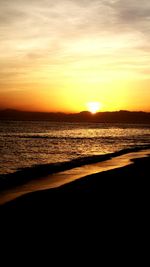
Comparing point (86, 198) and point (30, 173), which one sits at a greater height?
point (86, 198)

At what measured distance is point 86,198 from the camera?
13.2m

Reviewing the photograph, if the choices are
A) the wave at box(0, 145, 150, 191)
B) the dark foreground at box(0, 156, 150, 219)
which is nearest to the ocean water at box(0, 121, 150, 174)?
the wave at box(0, 145, 150, 191)

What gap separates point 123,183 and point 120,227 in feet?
25.0

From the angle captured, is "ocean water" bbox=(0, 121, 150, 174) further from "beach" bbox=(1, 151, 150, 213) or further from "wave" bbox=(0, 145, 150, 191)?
"beach" bbox=(1, 151, 150, 213)

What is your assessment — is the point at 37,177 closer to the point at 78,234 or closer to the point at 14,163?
the point at 14,163

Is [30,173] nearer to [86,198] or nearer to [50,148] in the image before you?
[86,198]

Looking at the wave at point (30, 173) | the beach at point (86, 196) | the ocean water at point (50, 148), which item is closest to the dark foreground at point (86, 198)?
the beach at point (86, 196)

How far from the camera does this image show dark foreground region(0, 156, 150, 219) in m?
11.7

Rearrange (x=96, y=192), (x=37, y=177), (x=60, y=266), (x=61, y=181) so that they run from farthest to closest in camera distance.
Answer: (x=37, y=177) → (x=61, y=181) → (x=96, y=192) → (x=60, y=266)

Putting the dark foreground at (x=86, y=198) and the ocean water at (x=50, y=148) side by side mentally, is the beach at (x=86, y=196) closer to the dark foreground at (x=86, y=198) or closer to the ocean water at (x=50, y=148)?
the dark foreground at (x=86, y=198)

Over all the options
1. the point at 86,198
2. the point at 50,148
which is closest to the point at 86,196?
the point at 86,198

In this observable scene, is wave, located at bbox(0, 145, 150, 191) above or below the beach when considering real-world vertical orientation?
below

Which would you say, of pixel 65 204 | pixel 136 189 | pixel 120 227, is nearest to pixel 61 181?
pixel 136 189

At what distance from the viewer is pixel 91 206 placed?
1185 centimetres
